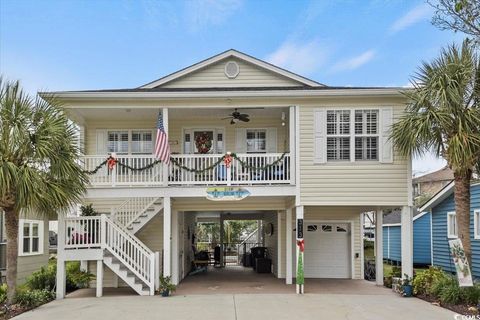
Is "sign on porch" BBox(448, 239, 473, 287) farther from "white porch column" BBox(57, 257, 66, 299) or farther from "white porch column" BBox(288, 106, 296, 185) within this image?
"white porch column" BBox(57, 257, 66, 299)

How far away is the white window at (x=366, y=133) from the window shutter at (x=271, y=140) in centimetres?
332

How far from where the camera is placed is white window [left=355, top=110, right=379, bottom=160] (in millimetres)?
14344

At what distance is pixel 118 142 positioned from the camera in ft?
55.2

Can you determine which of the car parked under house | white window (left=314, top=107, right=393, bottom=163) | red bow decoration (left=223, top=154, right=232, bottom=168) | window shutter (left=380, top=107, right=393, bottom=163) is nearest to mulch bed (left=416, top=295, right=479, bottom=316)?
the car parked under house

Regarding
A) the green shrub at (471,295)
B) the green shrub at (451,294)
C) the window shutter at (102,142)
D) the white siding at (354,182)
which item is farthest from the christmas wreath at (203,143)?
the green shrub at (471,295)

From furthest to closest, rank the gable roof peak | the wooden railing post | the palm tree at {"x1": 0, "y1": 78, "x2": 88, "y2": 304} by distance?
the gable roof peak < the wooden railing post < the palm tree at {"x1": 0, "y1": 78, "x2": 88, "y2": 304}

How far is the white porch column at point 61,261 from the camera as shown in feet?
44.1

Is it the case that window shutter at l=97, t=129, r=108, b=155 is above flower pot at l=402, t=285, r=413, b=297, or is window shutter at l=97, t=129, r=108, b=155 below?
above

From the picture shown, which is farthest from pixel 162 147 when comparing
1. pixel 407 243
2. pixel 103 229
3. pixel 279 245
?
pixel 407 243

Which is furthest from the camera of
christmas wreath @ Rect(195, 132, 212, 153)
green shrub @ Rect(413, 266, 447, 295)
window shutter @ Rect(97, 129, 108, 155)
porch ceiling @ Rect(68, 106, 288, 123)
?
christmas wreath @ Rect(195, 132, 212, 153)

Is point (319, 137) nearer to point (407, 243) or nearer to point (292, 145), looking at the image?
point (292, 145)

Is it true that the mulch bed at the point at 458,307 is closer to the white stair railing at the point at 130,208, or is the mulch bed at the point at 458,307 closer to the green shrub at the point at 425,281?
the green shrub at the point at 425,281

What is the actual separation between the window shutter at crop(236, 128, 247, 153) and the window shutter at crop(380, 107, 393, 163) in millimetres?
4823

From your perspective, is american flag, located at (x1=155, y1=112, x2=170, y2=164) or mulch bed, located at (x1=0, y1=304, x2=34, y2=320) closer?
mulch bed, located at (x1=0, y1=304, x2=34, y2=320)
